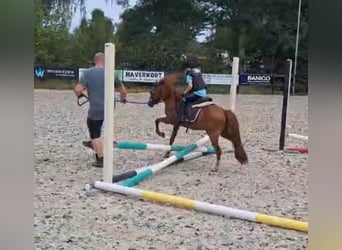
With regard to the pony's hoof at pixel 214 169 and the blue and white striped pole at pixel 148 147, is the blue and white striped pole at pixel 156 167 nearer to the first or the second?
the blue and white striped pole at pixel 148 147

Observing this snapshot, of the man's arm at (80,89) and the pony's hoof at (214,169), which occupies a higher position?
the man's arm at (80,89)

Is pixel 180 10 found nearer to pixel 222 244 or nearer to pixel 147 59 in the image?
pixel 222 244

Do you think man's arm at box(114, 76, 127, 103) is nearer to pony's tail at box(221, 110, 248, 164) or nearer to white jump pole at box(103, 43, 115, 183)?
white jump pole at box(103, 43, 115, 183)

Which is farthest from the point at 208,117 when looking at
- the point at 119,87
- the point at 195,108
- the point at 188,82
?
the point at 119,87

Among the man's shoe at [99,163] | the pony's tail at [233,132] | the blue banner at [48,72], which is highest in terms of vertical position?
the blue banner at [48,72]

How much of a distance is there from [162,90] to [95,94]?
51 centimetres

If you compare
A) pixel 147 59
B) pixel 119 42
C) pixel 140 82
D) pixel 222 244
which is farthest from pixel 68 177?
pixel 147 59

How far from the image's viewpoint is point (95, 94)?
2.36 metres

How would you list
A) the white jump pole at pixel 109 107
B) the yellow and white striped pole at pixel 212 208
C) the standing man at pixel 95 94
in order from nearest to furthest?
the yellow and white striped pole at pixel 212 208
the white jump pole at pixel 109 107
the standing man at pixel 95 94

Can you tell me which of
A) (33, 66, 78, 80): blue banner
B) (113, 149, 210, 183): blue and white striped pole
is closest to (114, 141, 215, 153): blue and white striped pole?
(113, 149, 210, 183): blue and white striped pole

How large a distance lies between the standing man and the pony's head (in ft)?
0.70

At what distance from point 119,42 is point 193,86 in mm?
704

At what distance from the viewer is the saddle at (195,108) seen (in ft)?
8.44

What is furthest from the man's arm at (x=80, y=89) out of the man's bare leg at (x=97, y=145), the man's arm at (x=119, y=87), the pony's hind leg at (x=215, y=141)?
the pony's hind leg at (x=215, y=141)
